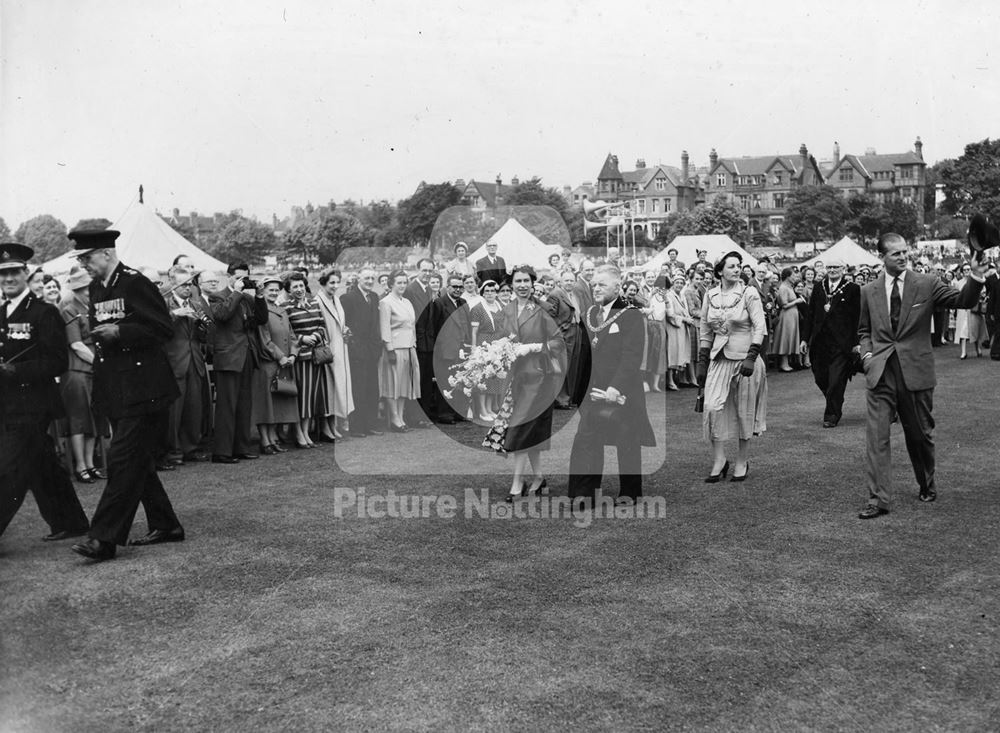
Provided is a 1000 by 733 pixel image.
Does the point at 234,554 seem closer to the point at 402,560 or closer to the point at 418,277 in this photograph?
the point at 402,560

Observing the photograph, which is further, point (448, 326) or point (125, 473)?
point (448, 326)

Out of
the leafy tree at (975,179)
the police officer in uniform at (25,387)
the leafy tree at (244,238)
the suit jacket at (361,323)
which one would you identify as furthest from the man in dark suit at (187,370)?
the leafy tree at (975,179)

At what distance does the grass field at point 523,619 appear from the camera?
170 inches

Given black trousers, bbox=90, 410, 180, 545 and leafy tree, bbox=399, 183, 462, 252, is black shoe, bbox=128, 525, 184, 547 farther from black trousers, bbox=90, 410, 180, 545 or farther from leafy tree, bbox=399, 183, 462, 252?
leafy tree, bbox=399, 183, 462, 252

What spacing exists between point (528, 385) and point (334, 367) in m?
4.40

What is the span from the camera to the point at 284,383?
11.5 meters

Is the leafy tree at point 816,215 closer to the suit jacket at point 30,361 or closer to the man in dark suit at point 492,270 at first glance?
the man in dark suit at point 492,270

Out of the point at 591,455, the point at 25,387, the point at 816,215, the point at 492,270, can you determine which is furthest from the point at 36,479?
the point at 816,215

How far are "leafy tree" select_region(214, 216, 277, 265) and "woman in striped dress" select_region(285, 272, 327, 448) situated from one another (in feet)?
73.5

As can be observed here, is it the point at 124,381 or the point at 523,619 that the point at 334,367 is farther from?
the point at 523,619

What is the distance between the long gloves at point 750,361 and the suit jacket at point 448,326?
5.26 meters

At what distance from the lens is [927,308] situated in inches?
313

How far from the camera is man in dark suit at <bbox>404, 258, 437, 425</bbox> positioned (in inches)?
544

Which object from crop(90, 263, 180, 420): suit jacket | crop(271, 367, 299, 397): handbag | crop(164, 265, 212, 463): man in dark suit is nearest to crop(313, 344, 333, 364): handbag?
A: crop(271, 367, 299, 397): handbag
